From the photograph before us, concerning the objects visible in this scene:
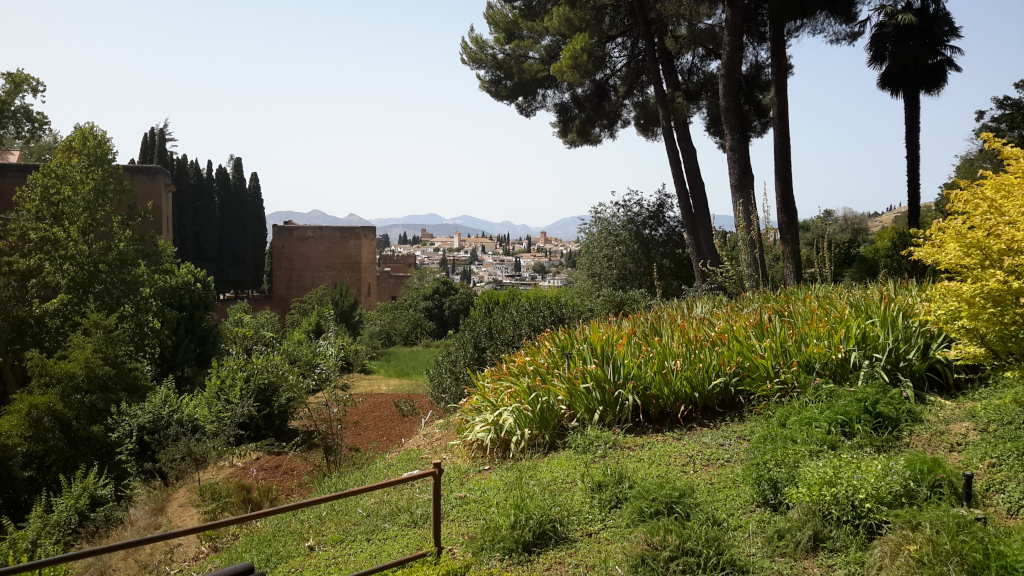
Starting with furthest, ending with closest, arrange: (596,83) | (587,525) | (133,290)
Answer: (596,83), (133,290), (587,525)

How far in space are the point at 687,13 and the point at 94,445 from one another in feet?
39.0

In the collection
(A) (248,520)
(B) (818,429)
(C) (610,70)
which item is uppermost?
(C) (610,70)

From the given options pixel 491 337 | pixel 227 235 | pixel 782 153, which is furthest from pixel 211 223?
pixel 782 153

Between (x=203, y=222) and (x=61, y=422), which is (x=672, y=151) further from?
(x=203, y=222)

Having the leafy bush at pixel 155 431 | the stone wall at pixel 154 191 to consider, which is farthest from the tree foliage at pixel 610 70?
the stone wall at pixel 154 191

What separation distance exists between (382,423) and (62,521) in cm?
433

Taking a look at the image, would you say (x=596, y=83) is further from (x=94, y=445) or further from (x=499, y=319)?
(x=94, y=445)

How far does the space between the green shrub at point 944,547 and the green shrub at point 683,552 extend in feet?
1.99

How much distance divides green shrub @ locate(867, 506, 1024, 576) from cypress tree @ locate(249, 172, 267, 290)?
105 ft

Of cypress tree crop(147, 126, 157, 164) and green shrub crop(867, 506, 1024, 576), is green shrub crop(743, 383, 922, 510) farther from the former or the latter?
cypress tree crop(147, 126, 157, 164)

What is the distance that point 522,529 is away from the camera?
3.62 meters

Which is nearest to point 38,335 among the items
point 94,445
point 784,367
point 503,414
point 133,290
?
point 133,290

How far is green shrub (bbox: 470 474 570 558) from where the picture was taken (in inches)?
140

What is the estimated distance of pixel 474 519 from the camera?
13.5ft
